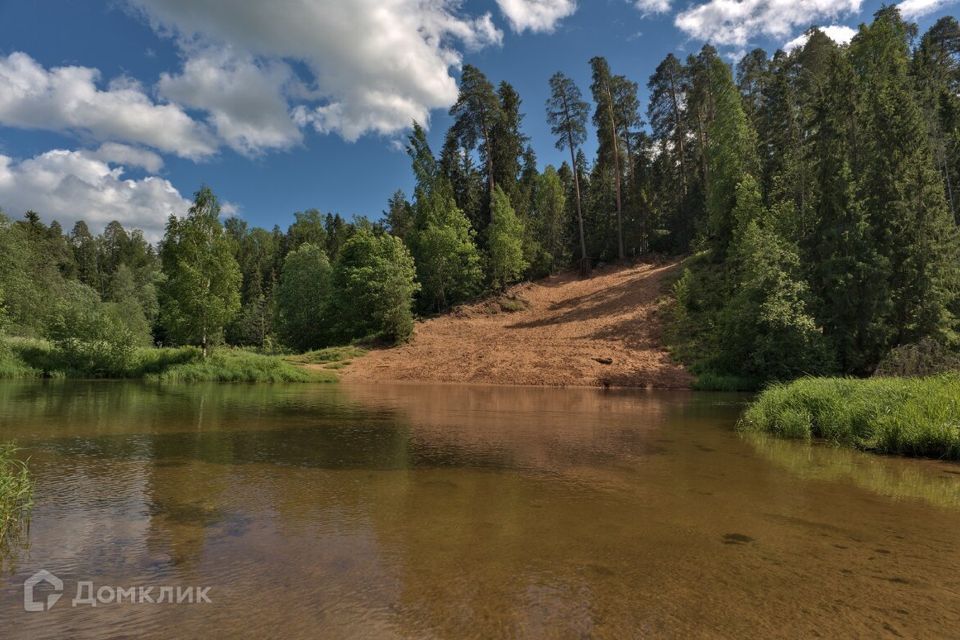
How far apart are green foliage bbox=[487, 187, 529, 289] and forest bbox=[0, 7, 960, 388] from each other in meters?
0.21

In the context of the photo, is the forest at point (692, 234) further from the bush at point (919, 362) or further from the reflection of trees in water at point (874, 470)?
the reflection of trees in water at point (874, 470)

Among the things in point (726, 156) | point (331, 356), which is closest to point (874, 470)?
point (331, 356)

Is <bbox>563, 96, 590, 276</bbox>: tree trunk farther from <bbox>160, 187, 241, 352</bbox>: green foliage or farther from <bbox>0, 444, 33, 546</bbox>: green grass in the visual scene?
<bbox>0, 444, 33, 546</bbox>: green grass

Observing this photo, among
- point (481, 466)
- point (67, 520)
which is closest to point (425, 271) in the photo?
point (481, 466)

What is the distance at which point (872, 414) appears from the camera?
1270cm

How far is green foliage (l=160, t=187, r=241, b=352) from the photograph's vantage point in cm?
3122

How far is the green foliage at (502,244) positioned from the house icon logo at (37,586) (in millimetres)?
45489

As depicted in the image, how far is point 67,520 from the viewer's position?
6285 mm

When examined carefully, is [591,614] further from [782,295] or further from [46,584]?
[782,295]

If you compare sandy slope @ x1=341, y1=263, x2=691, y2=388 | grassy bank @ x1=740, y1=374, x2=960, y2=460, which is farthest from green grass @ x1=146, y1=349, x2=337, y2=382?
grassy bank @ x1=740, y1=374, x2=960, y2=460

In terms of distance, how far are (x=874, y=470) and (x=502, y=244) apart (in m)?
40.4

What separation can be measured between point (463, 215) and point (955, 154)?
38.8 metres

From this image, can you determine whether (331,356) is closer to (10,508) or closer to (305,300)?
(305,300)

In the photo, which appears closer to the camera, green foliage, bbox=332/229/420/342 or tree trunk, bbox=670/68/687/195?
green foliage, bbox=332/229/420/342
